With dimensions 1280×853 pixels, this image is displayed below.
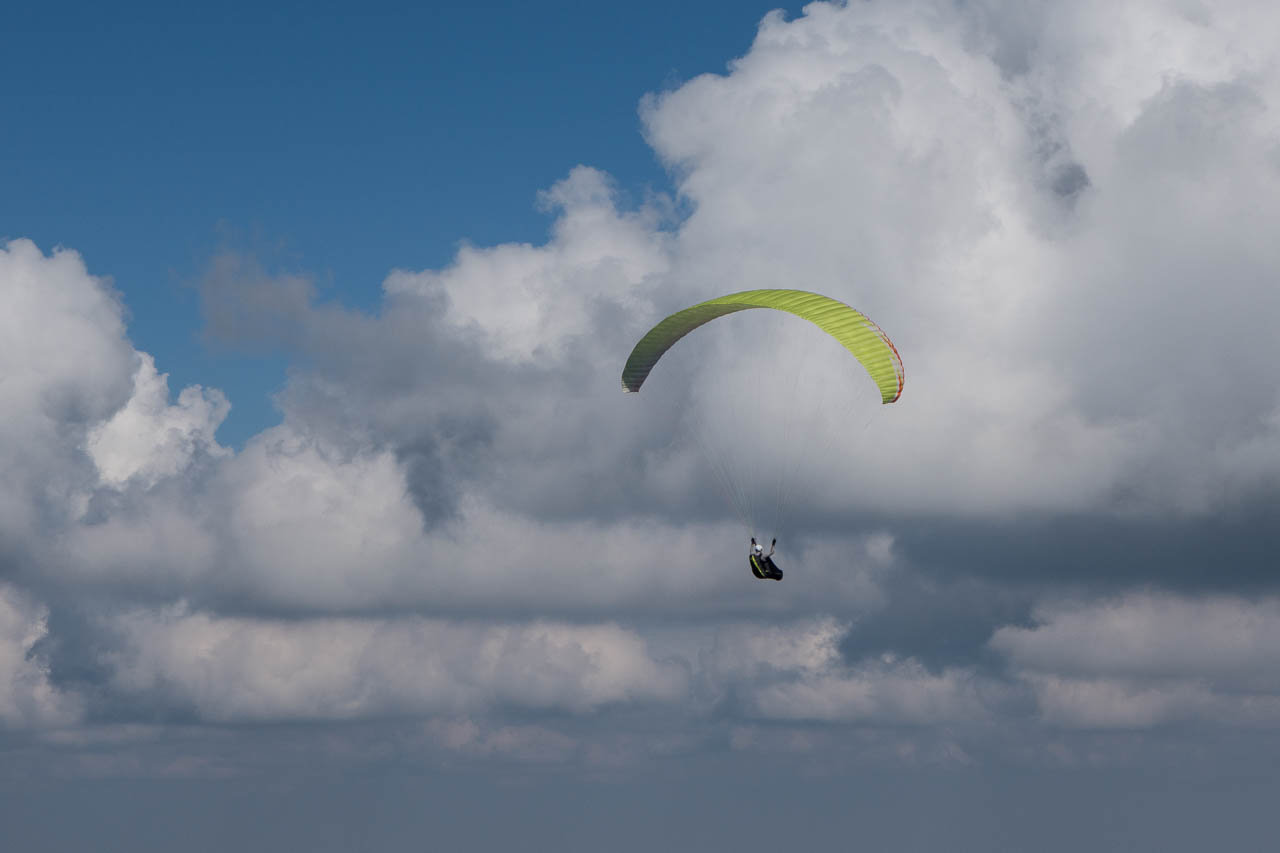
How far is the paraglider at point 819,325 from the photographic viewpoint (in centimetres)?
8444

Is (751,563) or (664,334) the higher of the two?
(664,334)

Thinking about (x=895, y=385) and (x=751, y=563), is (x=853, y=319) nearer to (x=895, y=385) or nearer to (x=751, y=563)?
(x=895, y=385)

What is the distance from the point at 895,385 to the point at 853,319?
3626 millimetres

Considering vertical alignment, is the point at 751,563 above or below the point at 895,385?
below

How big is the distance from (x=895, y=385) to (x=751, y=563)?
1139 cm

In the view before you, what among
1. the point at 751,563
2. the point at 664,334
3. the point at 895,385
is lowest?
the point at 751,563

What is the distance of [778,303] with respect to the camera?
87.1 metres

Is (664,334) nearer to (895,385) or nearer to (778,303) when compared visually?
(778,303)

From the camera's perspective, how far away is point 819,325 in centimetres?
8556

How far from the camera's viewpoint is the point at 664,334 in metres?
92.9

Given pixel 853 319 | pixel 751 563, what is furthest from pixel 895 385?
pixel 751 563

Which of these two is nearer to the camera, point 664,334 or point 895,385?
point 895,385

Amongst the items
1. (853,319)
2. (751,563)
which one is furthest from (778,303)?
(751,563)

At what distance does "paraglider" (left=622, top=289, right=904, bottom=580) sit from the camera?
277ft
